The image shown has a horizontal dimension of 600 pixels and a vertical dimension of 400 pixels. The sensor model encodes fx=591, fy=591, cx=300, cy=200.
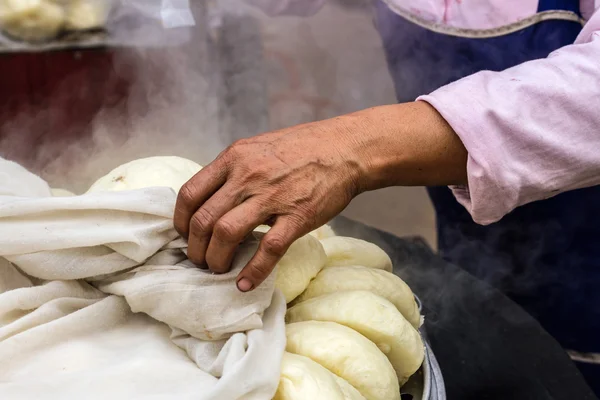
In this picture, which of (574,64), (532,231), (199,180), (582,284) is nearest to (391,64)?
(532,231)

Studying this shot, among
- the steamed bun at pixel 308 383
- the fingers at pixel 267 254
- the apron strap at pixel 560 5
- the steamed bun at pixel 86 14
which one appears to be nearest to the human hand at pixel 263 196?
the fingers at pixel 267 254

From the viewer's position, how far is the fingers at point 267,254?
34.8 inches

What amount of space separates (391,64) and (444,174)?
3.50 ft

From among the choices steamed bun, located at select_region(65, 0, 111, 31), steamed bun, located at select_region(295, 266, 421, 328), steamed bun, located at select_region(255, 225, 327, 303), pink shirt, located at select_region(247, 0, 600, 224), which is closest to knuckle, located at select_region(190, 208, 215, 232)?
steamed bun, located at select_region(255, 225, 327, 303)

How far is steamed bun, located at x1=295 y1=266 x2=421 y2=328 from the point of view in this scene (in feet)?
3.59

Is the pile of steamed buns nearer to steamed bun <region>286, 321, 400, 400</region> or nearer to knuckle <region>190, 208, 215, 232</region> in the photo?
steamed bun <region>286, 321, 400, 400</region>

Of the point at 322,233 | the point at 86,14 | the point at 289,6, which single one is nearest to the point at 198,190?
the point at 322,233

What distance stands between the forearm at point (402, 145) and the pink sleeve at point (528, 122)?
0.08 feet

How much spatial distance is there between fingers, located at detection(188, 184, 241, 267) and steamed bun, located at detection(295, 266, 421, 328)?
→ 0.91 ft

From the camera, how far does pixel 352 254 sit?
47.8 inches

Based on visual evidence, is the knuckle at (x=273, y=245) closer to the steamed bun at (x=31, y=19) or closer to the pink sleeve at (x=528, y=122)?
the pink sleeve at (x=528, y=122)

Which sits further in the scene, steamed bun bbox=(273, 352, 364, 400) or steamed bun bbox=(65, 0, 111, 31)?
steamed bun bbox=(65, 0, 111, 31)

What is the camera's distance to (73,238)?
911 millimetres

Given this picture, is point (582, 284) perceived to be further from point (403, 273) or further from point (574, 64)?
point (574, 64)
